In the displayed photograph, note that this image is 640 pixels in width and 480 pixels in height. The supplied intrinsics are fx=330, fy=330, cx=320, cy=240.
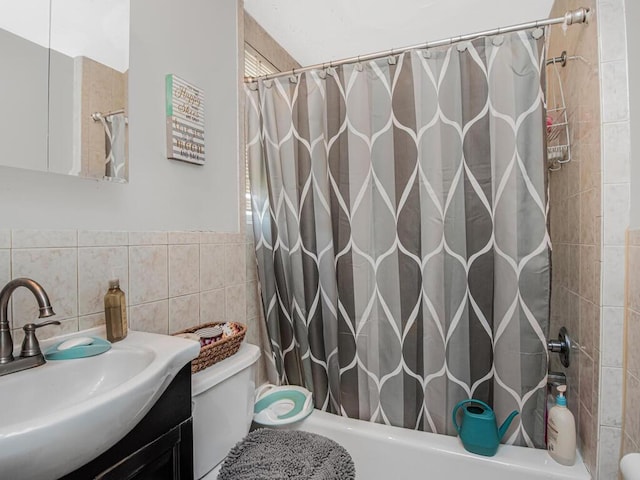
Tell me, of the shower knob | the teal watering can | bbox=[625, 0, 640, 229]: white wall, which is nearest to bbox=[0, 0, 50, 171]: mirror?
the teal watering can

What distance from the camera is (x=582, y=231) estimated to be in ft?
4.02

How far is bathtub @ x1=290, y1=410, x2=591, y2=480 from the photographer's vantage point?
1.16m

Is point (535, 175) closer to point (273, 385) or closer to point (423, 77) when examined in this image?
point (423, 77)

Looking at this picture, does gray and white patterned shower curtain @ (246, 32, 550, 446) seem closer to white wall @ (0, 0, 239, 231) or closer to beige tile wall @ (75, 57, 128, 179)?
white wall @ (0, 0, 239, 231)

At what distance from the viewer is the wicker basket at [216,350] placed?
39.5 inches

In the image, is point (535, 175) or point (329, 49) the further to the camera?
point (329, 49)

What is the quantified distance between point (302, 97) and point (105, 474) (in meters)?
1.44

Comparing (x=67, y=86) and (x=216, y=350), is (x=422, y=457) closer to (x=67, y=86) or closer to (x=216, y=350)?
(x=216, y=350)

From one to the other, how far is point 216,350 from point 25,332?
19.0 inches

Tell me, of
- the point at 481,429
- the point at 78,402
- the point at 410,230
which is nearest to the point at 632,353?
the point at 481,429

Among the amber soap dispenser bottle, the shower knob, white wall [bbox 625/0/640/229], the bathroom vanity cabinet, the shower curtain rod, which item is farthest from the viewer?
the shower knob

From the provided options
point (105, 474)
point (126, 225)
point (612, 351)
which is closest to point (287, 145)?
point (126, 225)

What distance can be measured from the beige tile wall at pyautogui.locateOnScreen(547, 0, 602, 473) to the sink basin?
130cm

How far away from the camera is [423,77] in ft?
4.29
